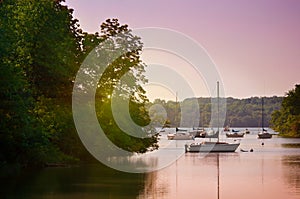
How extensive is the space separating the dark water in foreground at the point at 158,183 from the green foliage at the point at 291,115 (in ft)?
305

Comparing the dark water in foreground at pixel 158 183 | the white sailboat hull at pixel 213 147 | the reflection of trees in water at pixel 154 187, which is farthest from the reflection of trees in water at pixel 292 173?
the white sailboat hull at pixel 213 147

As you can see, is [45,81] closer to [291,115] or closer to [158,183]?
[158,183]

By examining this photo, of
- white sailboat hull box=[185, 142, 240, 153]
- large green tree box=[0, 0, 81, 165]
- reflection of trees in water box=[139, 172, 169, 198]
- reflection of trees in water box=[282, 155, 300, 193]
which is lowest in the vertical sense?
reflection of trees in water box=[139, 172, 169, 198]

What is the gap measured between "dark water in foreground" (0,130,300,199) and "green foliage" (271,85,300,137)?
9288 cm

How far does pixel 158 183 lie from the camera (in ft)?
133

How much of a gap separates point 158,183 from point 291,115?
115935mm

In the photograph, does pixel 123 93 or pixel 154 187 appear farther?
pixel 123 93

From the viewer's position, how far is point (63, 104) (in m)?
51.1

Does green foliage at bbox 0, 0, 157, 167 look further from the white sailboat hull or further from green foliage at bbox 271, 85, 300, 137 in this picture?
green foliage at bbox 271, 85, 300, 137

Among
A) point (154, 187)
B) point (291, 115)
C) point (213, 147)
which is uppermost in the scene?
point (291, 115)

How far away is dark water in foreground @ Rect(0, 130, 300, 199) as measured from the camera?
110 feet

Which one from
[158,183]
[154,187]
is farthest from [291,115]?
[154,187]

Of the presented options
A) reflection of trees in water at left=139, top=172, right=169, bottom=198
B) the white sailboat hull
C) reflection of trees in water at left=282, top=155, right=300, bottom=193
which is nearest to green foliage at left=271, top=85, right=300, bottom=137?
the white sailboat hull

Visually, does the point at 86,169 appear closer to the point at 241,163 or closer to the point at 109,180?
the point at 109,180
